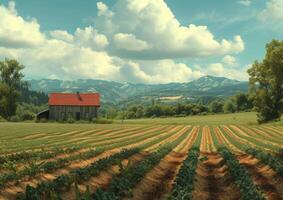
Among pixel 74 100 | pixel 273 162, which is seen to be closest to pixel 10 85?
pixel 74 100

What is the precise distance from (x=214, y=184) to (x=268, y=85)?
7731 cm

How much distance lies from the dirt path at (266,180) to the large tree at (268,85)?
64755 mm

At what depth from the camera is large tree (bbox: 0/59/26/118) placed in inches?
4904

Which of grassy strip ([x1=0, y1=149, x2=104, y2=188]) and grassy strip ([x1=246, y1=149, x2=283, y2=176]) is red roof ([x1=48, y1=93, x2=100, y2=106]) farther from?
grassy strip ([x1=0, y1=149, x2=104, y2=188])

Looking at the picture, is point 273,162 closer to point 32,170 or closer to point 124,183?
point 124,183

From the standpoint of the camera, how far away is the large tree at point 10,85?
125m

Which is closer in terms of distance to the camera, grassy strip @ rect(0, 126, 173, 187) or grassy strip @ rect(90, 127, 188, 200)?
grassy strip @ rect(90, 127, 188, 200)

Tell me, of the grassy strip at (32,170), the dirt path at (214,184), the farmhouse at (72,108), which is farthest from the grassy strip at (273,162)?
the farmhouse at (72,108)

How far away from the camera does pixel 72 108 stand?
120 m

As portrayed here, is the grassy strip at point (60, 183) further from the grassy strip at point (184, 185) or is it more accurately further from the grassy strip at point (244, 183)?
the grassy strip at point (244, 183)

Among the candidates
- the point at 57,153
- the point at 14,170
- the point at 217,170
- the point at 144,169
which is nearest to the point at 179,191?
the point at 144,169

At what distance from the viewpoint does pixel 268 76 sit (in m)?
94.3

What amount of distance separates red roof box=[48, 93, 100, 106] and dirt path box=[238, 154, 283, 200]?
93.2 meters

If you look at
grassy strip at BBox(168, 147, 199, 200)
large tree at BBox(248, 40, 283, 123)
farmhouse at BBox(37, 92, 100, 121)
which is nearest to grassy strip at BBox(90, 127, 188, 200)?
grassy strip at BBox(168, 147, 199, 200)
